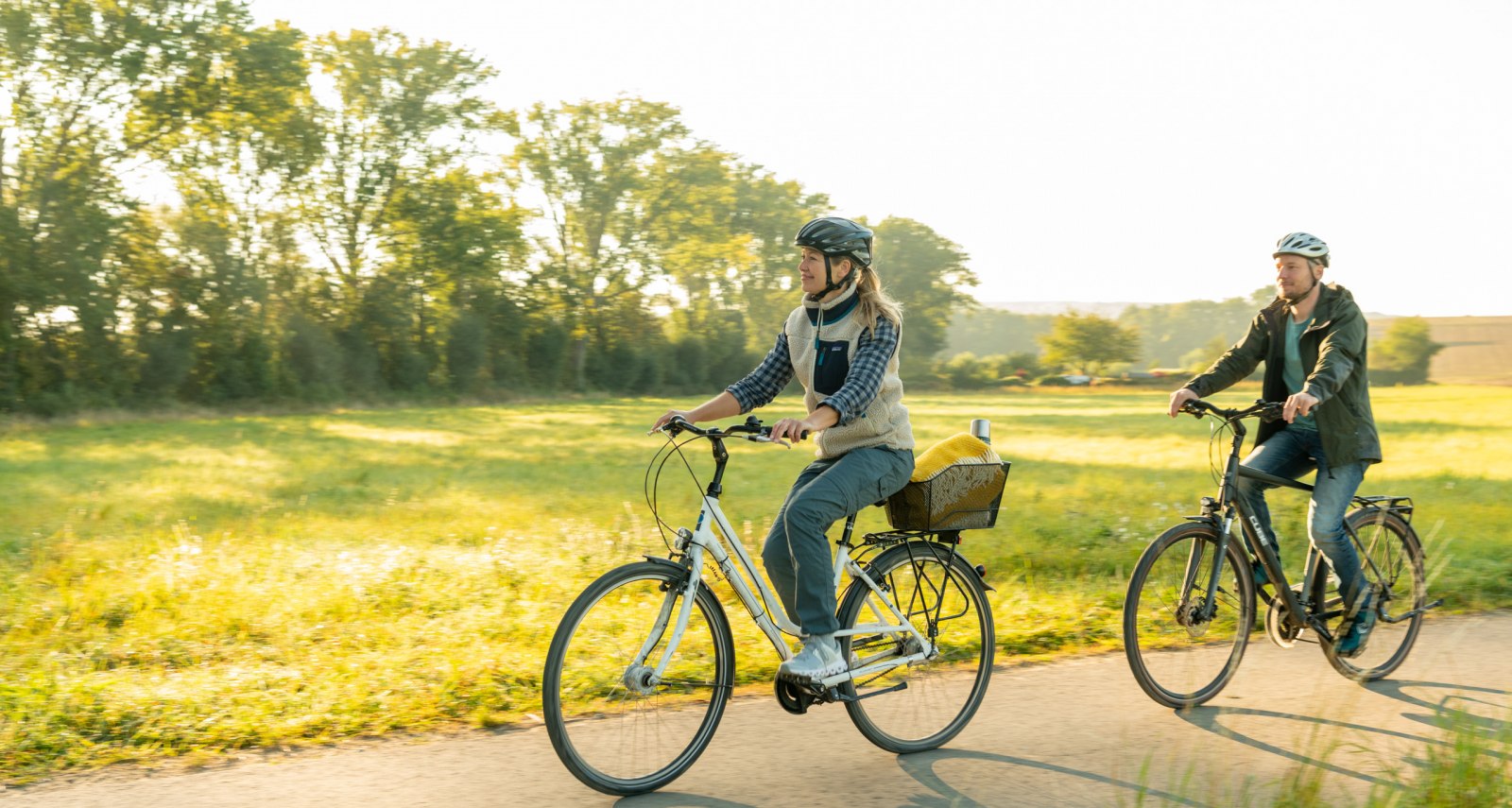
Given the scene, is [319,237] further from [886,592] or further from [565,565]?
[886,592]

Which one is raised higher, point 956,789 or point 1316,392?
point 1316,392

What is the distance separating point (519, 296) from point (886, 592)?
144ft

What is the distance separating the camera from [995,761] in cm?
441

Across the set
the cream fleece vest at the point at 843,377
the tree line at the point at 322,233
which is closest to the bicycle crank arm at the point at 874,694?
the cream fleece vest at the point at 843,377

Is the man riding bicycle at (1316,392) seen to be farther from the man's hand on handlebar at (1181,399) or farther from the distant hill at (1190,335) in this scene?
the distant hill at (1190,335)

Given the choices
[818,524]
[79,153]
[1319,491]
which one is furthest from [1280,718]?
[79,153]

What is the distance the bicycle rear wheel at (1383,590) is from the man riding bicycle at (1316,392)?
0.23 ft

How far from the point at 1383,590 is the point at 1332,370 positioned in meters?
1.28

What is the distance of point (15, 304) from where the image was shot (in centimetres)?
2848

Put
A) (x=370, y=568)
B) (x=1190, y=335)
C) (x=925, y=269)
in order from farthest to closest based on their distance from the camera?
(x=1190, y=335) < (x=925, y=269) < (x=370, y=568)

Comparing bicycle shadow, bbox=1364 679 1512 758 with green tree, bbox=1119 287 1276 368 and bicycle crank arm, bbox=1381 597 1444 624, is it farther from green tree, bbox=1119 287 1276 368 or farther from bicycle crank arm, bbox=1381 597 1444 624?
green tree, bbox=1119 287 1276 368

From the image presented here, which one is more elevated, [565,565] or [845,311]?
[845,311]

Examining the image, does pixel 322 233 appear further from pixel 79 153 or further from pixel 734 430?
pixel 734 430

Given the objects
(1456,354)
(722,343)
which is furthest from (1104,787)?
(1456,354)
